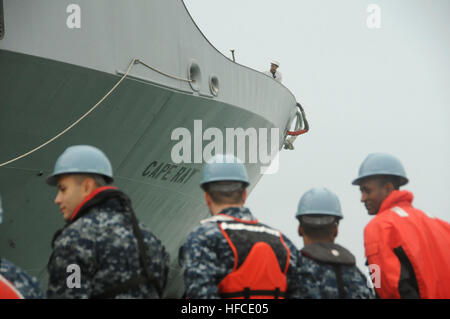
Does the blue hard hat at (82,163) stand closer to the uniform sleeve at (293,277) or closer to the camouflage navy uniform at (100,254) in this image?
the camouflage navy uniform at (100,254)

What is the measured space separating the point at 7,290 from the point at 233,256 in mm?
1437

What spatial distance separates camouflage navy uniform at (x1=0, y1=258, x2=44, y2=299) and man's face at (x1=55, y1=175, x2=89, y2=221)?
32.9 inches

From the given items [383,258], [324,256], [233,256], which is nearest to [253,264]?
[233,256]

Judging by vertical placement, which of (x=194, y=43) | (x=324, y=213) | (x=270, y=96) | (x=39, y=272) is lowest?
(x=324, y=213)

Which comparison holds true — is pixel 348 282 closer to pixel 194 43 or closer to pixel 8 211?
pixel 8 211

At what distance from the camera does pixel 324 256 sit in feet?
14.7

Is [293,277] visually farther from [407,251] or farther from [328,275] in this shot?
[407,251]

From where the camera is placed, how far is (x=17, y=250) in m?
8.84

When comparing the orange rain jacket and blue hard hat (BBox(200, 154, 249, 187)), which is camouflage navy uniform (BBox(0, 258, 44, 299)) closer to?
blue hard hat (BBox(200, 154, 249, 187))

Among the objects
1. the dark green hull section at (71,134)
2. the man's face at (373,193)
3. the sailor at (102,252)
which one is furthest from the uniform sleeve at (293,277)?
the dark green hull section at (71,134)

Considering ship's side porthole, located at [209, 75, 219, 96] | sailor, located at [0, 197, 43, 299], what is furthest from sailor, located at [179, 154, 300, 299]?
ship's side porthole, located at [209, 75, 219, 96]

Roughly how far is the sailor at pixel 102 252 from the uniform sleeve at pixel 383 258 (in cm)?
142
